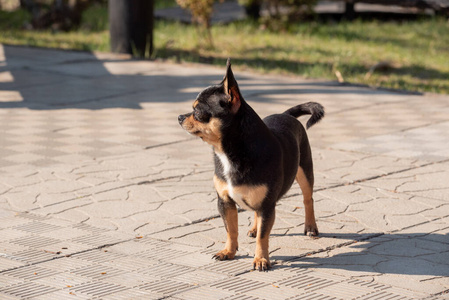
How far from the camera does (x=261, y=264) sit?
4.80 metres

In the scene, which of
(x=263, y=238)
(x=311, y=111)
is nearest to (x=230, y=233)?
(x=263, y=238)

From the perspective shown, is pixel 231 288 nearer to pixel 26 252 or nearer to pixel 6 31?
pixel 26 252

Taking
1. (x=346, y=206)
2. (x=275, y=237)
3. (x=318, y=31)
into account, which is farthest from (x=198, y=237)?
(x=318, y=31)

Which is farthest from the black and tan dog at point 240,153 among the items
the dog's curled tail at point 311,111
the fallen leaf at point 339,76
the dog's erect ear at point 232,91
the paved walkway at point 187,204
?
the fallen leaf at point 339,76

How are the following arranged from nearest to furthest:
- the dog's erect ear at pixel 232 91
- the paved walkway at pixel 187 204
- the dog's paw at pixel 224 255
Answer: the dog's erect ear at pixel 232 91, the paved walkway at pixel 187 204, the dog's paw at pixel 224 255

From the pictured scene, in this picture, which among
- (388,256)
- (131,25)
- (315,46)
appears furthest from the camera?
(315,46)

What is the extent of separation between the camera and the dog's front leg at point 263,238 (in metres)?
4.73

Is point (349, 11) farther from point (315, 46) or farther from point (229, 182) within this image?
point (229, 182)

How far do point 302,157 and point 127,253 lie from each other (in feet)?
4.32

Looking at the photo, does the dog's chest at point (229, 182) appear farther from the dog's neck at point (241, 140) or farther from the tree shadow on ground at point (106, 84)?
the tree shadow on ground at point (106, 84)

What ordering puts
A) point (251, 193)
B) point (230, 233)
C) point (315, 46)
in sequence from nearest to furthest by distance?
point (251, 193)
point (230, 233)
point (315, 46)

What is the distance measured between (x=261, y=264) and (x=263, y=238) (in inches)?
6.6

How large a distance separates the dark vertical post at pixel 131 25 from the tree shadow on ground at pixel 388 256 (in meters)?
9.48

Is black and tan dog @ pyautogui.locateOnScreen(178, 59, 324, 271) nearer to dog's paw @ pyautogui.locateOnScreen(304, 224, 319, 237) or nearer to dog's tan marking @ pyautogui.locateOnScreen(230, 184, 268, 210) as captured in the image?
dog's tan marking @ pyautogui.locateOnScreen(230, 184, 268, 210)
